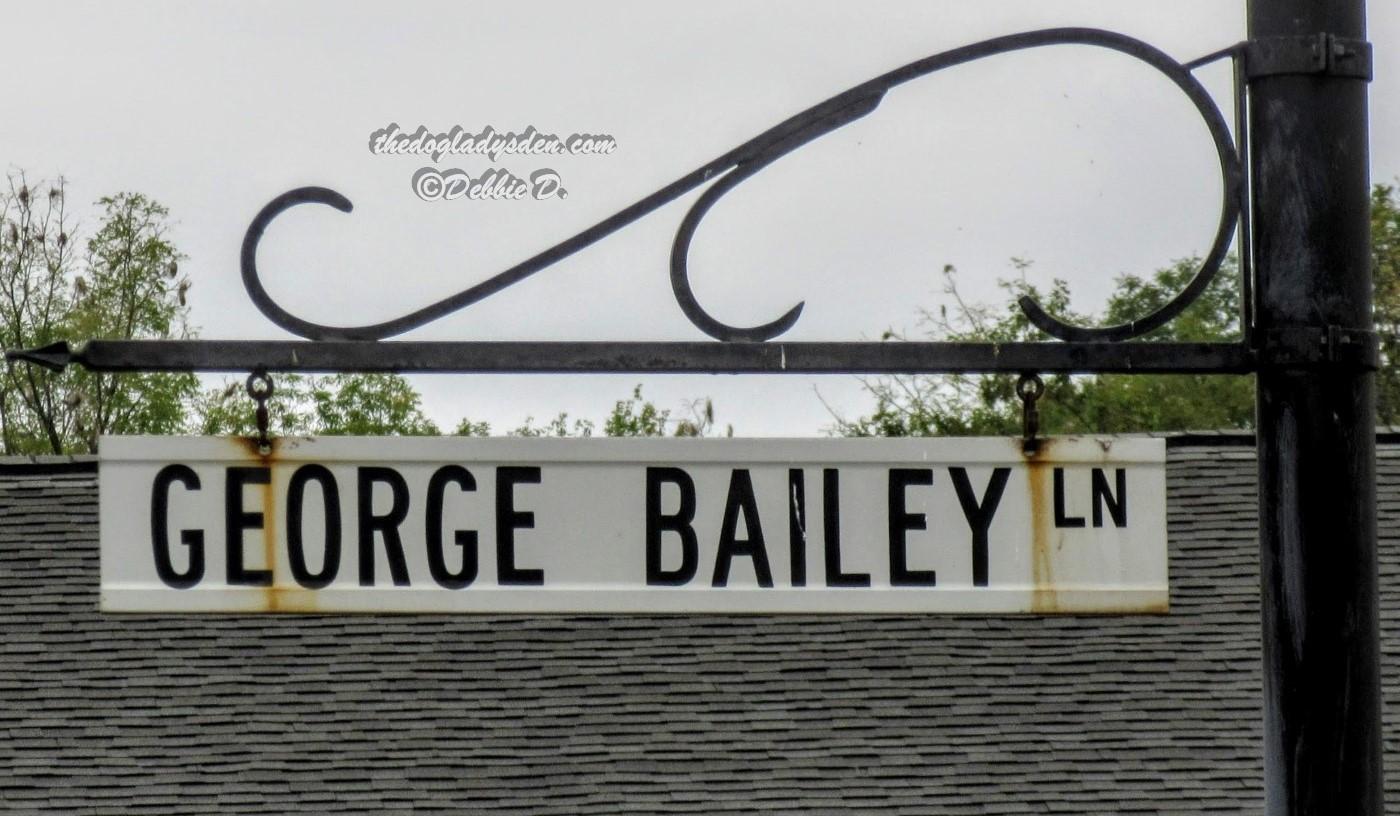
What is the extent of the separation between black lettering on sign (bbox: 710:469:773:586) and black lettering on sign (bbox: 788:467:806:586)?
35 mm

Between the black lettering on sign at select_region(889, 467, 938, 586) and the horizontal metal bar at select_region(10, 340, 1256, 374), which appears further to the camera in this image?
the black lettering on sign at select_region(889, 467, 938, 586)

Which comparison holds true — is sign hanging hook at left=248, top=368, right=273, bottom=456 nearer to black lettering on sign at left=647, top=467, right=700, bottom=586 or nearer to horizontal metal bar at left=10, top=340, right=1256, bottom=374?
horizontal metal bar at left=10, top=340, right=1256, bottom=374

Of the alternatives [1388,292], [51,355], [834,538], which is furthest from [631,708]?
[1388,292]

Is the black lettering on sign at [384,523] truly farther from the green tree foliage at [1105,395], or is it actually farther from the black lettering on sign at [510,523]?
the green tree foliage at [1105,395]

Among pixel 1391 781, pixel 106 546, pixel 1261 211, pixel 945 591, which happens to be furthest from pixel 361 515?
pixel 1391 781

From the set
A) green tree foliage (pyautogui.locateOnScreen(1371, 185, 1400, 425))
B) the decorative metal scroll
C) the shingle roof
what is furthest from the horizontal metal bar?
green tree foliage (pyautogui.locateOnScreen(1371, 185, 1400, 425))

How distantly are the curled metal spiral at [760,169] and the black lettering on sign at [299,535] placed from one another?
0.70 feet

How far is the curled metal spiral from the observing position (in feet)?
8.63

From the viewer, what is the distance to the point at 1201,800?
42.1 feet

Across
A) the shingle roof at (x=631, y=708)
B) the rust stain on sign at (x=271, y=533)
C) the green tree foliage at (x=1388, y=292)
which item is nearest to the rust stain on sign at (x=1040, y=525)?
the rust stain on sign at (x=271, y=533)

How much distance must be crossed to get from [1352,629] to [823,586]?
27.6 inches

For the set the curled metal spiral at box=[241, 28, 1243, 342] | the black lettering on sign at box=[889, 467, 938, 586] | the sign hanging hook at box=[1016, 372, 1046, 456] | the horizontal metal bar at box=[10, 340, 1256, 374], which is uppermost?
the curled metal spiral at box=[241, 28, 1243, 342]

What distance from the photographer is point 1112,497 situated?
274cm

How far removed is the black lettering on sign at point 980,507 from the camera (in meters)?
2.74
